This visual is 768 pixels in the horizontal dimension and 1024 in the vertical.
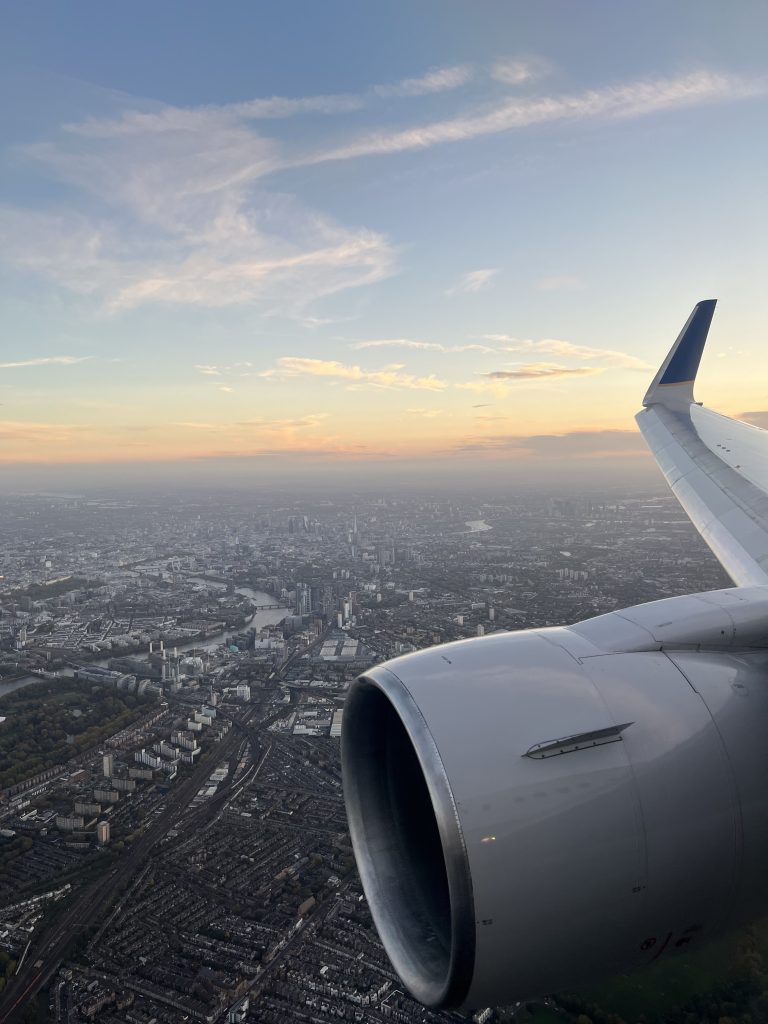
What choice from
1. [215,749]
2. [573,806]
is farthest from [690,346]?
[215,749]

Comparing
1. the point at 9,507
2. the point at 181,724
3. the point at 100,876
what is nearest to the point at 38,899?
the point at 100,876

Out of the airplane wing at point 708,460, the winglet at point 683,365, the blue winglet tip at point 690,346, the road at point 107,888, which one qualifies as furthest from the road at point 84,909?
the blue winglet tip at point 690,346

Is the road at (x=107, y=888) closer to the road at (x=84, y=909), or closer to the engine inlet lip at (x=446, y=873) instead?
the road at (x=84, y=909)

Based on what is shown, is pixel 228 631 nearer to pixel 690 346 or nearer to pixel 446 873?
pixel 690 346

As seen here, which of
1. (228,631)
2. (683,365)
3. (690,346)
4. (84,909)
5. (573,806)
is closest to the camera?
(573,806)

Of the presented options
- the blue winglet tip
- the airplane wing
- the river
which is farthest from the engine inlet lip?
the river

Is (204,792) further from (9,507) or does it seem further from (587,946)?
(9,507)
